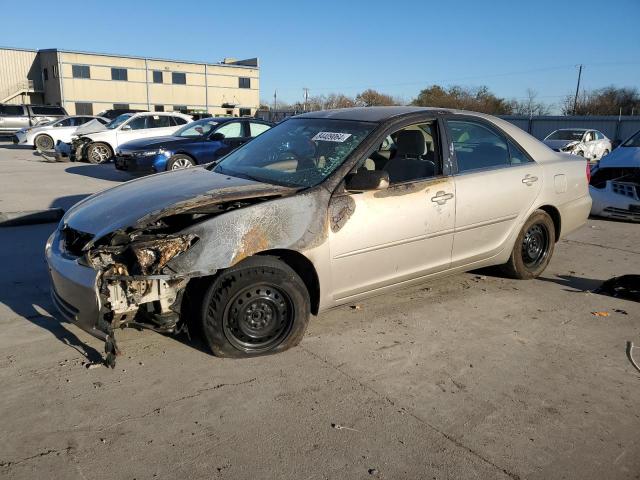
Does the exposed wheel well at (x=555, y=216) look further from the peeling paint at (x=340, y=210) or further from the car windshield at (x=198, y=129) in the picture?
the car windshield at (x=198, y=129)

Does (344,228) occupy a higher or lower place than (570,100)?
lower

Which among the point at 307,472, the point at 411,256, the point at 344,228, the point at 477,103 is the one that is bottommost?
the point at 307,472

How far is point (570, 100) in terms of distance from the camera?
60.5m

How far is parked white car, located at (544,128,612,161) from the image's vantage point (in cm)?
1852

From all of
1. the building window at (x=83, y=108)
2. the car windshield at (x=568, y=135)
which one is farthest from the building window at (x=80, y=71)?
the car windshield at (x=568, y=135)

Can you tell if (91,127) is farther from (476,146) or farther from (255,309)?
(255,309)

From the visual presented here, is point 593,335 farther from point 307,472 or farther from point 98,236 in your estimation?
point 98,236

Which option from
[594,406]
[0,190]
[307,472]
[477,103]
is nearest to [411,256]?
[594,406]

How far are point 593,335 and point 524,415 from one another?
1.49m

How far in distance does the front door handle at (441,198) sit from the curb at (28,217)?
5.72 meters

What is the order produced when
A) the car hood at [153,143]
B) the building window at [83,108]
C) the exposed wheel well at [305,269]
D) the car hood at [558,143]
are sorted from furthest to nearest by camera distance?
1. the building window at [83,108]
2. the car hood at [558,143]
3. the car hood at [153,143]
4. the exposed wheel well at [305,269]

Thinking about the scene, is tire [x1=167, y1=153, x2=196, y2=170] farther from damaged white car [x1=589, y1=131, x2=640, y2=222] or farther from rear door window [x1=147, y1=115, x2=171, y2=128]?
damaged white car [x1=589, y1=131, x2=640, y2=222]

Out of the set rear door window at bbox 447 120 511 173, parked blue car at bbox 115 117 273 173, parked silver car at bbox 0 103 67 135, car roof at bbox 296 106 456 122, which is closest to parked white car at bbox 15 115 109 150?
parked silver car at bbox 0 103 67 135

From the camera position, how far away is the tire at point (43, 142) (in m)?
20.2
